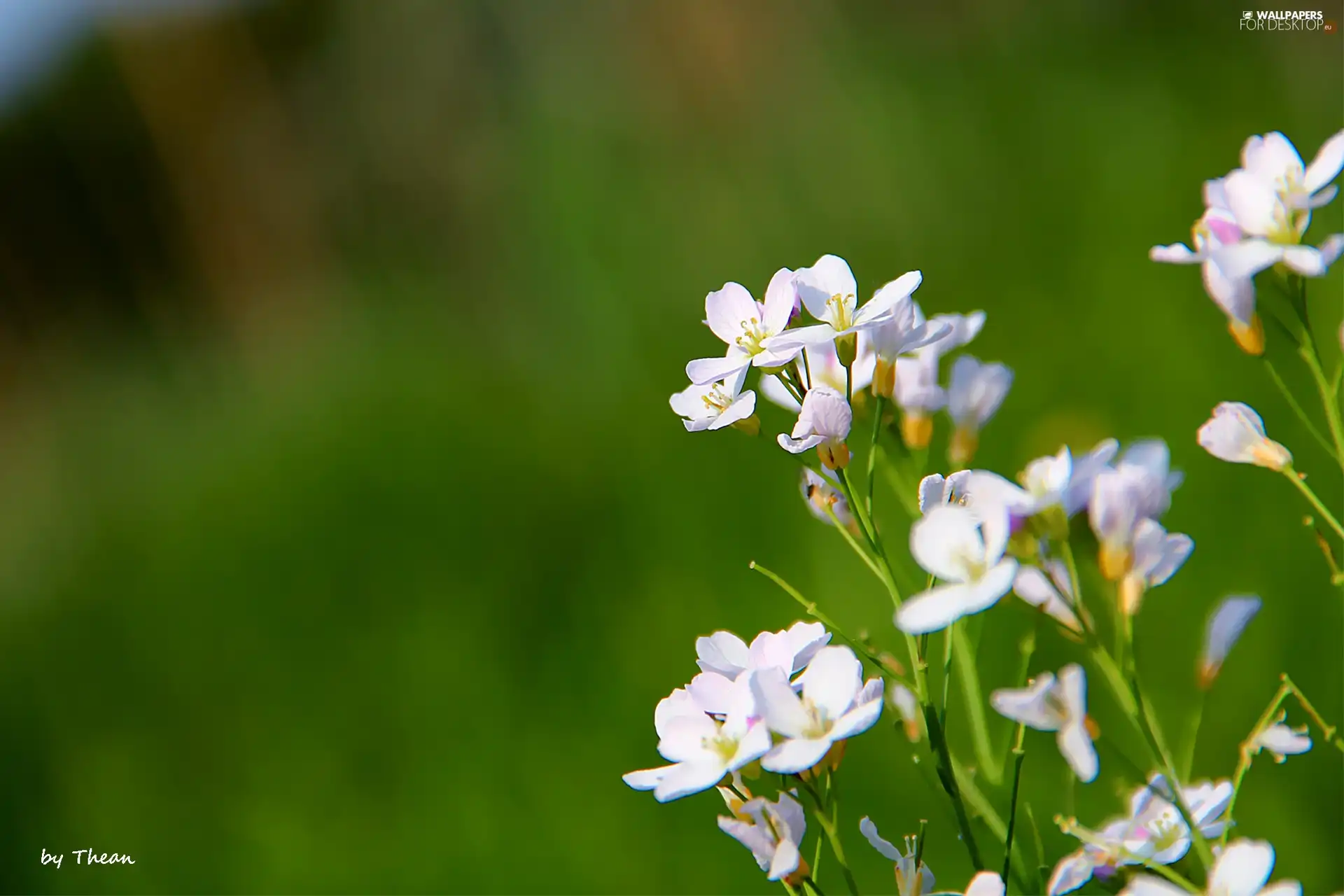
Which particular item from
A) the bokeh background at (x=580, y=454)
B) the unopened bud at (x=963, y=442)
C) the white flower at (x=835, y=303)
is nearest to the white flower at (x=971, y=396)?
the unopened bud at (x=963, y=442)

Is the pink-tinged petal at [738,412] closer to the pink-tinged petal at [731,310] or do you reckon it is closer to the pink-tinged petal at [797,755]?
the pink-tinged petal at [731,310]

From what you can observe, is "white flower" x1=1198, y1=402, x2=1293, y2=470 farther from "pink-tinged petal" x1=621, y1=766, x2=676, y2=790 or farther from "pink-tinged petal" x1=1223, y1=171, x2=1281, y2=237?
"pink-tinged petal" x1=621, y1=766, x2=676, y2=790

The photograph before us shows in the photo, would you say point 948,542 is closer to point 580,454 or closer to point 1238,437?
point 1238,437

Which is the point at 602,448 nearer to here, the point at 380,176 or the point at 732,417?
the point at 732,417

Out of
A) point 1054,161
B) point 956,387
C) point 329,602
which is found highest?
point 956,387

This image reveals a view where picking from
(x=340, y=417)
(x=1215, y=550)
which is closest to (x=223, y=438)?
(x=340, y=417)

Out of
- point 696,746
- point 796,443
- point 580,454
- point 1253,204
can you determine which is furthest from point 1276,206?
point 580,454
